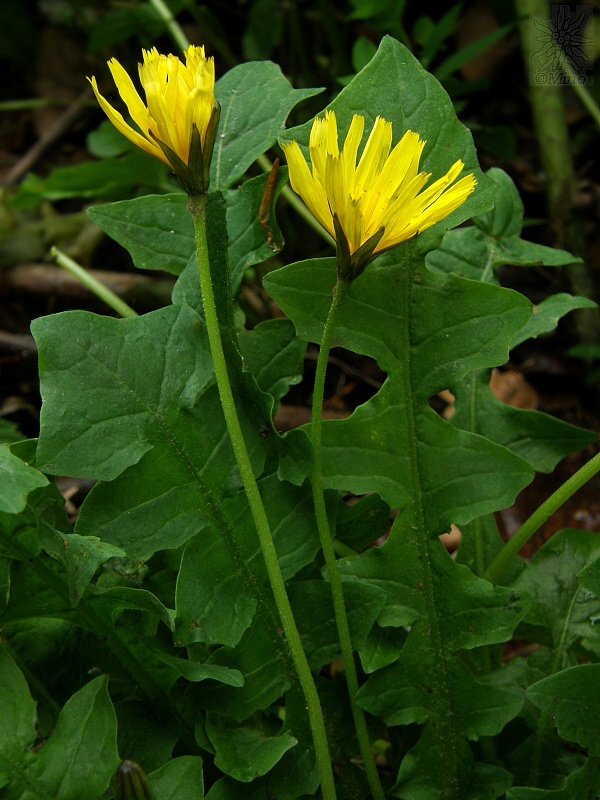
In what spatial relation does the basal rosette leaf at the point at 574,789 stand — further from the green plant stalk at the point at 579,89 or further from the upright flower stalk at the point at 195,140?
the green plant stalk at the point at 579,89

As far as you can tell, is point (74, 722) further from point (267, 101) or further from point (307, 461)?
point (267, 101)

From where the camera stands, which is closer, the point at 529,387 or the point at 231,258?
the point at 231,258

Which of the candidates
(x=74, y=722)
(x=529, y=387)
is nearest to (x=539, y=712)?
(x=74, y=722)

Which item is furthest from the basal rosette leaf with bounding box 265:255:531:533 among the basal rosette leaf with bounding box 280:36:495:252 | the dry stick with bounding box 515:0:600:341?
the dry stick with bounding box 515:0:600:341

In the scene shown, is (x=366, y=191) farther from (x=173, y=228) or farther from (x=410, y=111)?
(x=173, y=228)

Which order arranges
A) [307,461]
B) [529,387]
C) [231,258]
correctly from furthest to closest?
[529,387], [231,258], [307,461]

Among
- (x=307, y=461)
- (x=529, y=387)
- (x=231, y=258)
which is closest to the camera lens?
(x=307, y=461)

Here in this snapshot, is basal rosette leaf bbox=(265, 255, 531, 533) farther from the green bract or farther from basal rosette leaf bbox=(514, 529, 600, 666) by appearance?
basal rosette leaf bbox=(514, 529, 600, 666)
